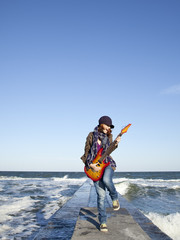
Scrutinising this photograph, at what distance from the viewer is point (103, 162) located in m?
3.24

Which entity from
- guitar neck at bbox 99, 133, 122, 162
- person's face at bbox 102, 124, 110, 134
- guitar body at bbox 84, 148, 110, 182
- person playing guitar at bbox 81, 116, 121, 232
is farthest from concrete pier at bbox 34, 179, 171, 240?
person's face at bbox 102, 124, 110, 134

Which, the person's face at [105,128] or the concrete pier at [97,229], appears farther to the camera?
the person's face at [105,128]

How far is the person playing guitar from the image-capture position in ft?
10.5

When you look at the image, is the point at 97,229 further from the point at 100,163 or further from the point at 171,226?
the point at 171,226

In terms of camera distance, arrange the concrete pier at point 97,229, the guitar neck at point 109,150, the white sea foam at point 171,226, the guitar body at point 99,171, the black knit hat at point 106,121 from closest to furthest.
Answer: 1. the concrete pier at point 97,229
2. the guitar neck at point 109,150
3. the guitar body at point 99,171
4. the black knit hat at point 106,121
5. the white sea foam at point 171,226

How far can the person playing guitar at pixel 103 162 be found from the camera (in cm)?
320

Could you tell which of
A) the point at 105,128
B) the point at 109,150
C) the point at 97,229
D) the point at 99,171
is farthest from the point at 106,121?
the point at 97,229

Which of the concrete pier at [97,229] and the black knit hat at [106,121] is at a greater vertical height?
the black knit hat at [106,121]

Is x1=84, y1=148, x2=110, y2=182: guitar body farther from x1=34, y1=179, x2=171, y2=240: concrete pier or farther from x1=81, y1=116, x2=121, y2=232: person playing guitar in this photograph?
x1=34, y1=179, x2=171, y2=240: concrete pier

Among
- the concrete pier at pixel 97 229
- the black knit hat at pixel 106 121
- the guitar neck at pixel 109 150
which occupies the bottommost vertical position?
the concrete pier at pixel 97 229

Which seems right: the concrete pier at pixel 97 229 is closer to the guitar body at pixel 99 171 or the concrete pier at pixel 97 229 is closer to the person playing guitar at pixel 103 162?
the person playing guitar at pixel 103 162

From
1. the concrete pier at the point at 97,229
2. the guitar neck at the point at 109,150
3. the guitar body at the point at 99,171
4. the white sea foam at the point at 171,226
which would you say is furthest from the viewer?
the white sea foam at the point at 171,226

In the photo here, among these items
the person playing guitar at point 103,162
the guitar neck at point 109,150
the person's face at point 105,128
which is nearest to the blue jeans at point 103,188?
the person playing guitar at point 103,162

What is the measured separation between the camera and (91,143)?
3.39 metres
